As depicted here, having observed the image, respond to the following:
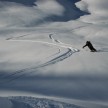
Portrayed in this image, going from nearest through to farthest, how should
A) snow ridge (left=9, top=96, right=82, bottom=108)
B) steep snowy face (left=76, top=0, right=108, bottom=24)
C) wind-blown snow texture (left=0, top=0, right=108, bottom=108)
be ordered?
1. snow ridge (left=9, top=96, right=82, bottom=108)
2. wind-blown snow texture (left=0, top=0, right=108, bottom=108)
3. steep snowy face (left=76, top=0, right=108, bottom=24)

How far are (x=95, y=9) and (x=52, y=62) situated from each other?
2404 cm

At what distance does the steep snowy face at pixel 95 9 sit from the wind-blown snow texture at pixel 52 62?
684 millimetres

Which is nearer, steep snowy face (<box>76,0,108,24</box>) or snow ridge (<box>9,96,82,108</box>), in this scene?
snow ridge (<box>9,96,82,108</box>)

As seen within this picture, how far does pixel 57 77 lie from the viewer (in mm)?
14547

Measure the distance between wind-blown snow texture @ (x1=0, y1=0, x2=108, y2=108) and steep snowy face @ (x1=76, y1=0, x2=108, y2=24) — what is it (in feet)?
2.24

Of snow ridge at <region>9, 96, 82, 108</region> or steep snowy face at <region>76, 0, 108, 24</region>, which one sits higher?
steep snowy face at <region>76, 0, 108, 24</region>

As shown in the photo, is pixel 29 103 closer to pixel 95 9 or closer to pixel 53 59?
pixel 53 59

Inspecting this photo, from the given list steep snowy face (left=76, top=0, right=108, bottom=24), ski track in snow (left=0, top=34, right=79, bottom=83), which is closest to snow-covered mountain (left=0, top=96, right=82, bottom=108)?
ski track in snow (left=0, top=34, right=79, bottom=83)

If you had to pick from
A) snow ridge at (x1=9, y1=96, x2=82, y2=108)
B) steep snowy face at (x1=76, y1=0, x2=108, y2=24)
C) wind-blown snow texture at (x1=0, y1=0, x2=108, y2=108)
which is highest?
steep snowy face at (x1=76, y1=0, x2=108, y2=24)

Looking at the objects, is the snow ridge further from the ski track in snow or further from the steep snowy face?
the steep snowy face

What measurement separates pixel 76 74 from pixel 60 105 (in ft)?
17.8

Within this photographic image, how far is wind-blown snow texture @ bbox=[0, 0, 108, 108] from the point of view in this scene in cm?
1259

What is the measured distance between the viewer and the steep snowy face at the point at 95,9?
36812 millimetres

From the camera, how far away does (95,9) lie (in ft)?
131
